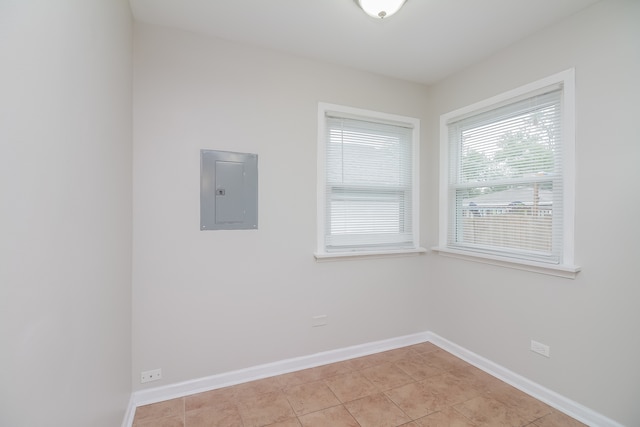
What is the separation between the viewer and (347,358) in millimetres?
2699

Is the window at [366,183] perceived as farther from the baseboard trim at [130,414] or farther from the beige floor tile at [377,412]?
the baseboard trim at [130,414]

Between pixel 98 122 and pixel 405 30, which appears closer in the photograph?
pixel 98 122

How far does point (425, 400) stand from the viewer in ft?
6.97

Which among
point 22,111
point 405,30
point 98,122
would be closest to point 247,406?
point 98,122

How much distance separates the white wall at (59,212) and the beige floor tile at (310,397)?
3.62 ft

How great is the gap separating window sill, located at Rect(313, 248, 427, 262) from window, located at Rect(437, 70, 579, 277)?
279 millimetres

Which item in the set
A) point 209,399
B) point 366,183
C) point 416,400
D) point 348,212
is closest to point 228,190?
point 348,212

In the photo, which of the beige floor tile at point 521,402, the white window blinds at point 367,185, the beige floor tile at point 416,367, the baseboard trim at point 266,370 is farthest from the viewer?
the white window blinds at point 367,185

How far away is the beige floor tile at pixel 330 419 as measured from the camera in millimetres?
1872

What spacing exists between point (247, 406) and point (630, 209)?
Answer: 2.77m

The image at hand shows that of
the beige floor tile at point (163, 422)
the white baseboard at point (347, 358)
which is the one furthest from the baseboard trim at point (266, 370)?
the beige floor tile at point (163, 422)

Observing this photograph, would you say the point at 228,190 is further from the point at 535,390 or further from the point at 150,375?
the point at 535,390

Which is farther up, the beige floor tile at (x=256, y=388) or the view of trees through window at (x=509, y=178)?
the view of trees through window at (x=509, y=178)

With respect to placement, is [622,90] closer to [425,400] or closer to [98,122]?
[425,400]
